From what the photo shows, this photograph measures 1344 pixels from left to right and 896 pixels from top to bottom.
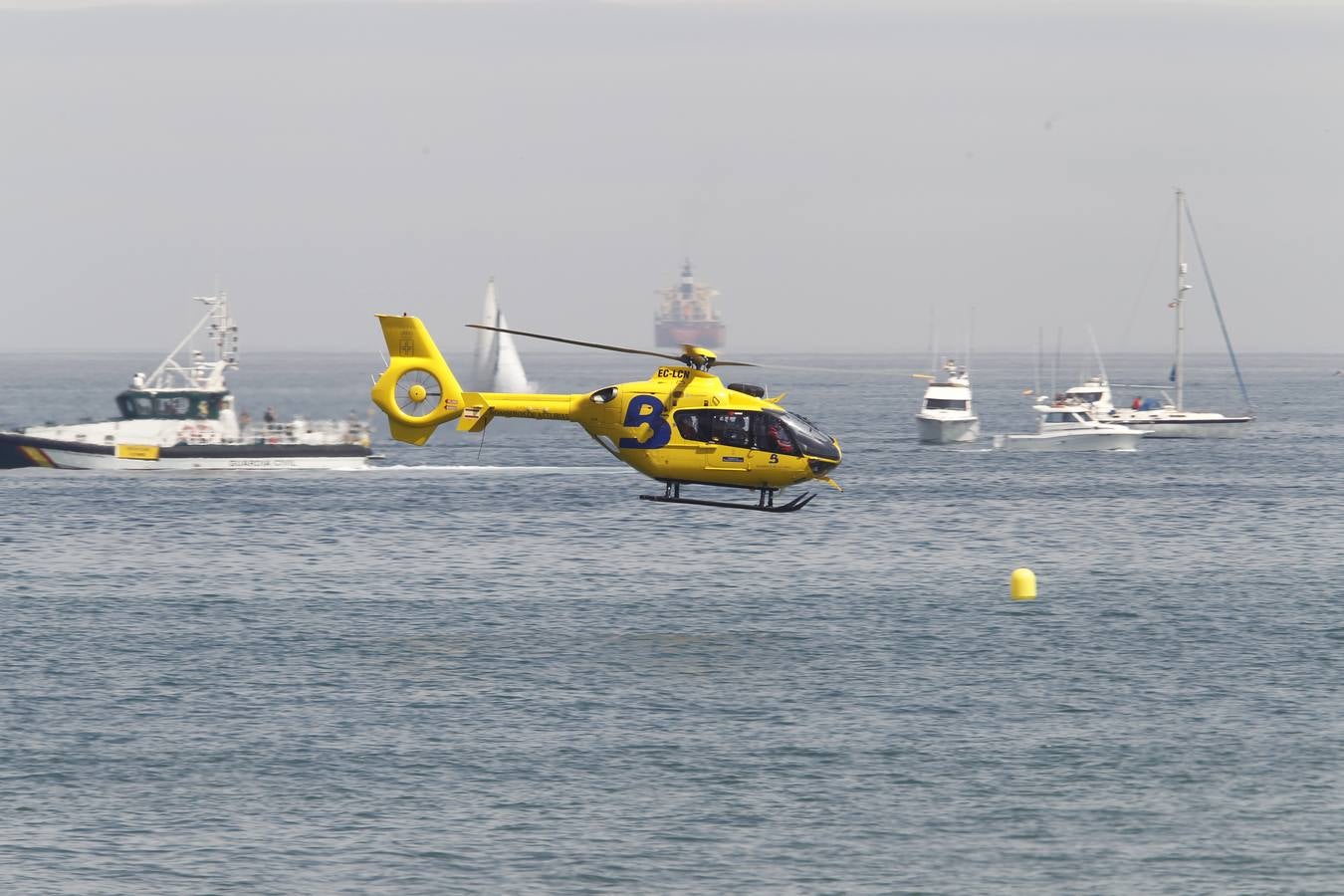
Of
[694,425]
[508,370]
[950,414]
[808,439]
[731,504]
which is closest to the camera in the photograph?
[731,504]

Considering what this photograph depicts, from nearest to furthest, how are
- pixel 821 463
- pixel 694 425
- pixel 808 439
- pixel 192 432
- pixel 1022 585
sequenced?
pixel 808 439 → pixel 821 463 → pixel 694 425 → pixel 1022 585 → pixel 192 432

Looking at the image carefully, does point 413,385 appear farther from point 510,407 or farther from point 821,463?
point 821,463

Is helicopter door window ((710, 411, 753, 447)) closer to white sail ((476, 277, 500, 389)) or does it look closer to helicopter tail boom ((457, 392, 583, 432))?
helicopter tail boom ((457, 392, 583, 432))

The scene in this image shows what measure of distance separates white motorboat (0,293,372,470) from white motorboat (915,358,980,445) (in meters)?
46.6

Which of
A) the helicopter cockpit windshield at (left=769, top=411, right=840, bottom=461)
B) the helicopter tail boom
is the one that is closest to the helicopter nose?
the helicopter cockpit windshield at (left=769, top=411, right=840, bottom=461)

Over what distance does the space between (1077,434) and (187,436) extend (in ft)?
202

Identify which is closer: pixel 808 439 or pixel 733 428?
pixel 808 439

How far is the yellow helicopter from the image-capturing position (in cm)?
3800

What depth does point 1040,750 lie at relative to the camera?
3447 cm

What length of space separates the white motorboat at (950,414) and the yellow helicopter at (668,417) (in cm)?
7950

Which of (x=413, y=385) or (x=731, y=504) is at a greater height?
(x=413, y=385)

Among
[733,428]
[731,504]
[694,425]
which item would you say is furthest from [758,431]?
[731,504]

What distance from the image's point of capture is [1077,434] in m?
114

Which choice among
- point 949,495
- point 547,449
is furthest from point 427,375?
point 547,449
